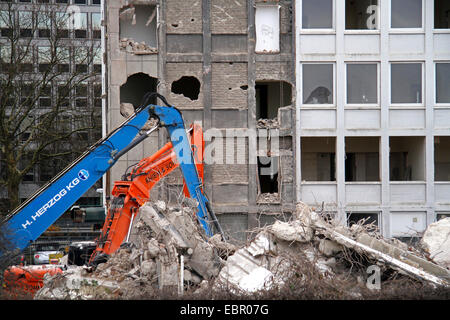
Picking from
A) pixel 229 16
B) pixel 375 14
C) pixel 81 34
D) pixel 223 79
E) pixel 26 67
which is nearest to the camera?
pixel 223 79

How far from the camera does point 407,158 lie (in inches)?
936

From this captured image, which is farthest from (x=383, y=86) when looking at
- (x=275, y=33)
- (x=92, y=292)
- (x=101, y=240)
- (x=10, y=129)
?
(x=10, y=129)

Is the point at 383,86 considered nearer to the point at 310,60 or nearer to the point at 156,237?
the point at 310,60

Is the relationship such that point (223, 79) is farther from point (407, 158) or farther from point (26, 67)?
point (26, 67)

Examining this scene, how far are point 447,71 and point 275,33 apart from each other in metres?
6.70

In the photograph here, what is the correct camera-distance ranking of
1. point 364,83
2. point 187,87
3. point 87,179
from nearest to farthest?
point 87,179, point 364,83, point 187,87

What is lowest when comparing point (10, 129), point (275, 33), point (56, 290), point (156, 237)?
point (56, 290)

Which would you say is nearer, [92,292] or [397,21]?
[92,292]

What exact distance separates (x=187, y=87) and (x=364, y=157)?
7.74 metres

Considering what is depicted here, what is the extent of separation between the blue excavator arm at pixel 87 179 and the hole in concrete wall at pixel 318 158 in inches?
407

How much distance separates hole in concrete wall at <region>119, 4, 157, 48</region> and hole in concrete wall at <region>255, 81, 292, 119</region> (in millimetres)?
4567

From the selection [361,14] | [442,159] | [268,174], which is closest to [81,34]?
[361,14]

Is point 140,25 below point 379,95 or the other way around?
the other way around

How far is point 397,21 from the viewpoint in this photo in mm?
22469
